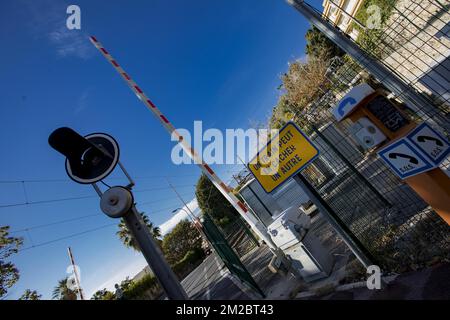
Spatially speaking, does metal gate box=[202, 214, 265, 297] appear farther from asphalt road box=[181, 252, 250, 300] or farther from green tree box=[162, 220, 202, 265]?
green tree box=[162, 220, 202, 265]

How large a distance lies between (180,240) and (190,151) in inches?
1305

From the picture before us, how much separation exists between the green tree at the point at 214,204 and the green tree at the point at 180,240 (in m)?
6.05

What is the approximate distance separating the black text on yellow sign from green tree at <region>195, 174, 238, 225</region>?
2642 cm

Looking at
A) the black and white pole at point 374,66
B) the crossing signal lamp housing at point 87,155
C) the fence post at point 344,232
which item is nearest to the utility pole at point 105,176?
the crossing signal lamp housing at point 87,155

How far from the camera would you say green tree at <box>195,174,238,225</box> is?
1209 inches

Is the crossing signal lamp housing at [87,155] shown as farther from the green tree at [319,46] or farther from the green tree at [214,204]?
the green tree at [214,204]

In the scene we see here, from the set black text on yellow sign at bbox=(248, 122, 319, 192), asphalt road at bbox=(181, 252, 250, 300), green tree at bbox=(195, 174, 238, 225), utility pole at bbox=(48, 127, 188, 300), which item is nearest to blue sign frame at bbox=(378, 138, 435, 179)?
black text on yellow sign at bbox=(248, 122, 319, 192)

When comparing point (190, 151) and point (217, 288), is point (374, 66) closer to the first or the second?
point (190, 151)

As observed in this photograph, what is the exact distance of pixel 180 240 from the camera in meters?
36.1

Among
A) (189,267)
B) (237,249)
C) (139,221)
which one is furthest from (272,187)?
(189,267)

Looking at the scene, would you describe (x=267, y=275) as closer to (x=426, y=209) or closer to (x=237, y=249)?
(x=426, y=209)

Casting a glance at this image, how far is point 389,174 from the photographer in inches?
251

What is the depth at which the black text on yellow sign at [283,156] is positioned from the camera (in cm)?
378

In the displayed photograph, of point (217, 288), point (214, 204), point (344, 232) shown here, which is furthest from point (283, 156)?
point (214, 204)
